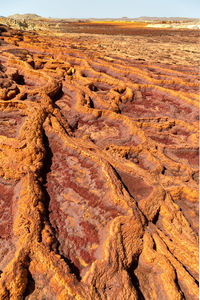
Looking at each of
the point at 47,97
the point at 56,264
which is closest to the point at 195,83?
the point at 47,97

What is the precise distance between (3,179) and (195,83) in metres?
9.84

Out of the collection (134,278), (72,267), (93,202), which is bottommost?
(134,278)

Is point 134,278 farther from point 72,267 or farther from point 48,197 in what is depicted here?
point 48,197

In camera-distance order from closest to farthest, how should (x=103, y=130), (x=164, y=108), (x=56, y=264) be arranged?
(x=56, y=264)
(x=103, y=130)
(x=164, y=108)

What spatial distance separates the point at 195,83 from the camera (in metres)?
9.34

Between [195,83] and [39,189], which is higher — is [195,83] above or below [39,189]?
above

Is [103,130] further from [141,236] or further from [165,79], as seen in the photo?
[165,79]

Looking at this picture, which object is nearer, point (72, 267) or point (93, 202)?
point (72, 267)

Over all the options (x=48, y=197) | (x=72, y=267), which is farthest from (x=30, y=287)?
(x=48, y=197)

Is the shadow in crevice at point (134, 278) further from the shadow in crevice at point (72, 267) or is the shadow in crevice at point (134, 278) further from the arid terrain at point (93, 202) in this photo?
the shadow in crevice at point (72, 267)

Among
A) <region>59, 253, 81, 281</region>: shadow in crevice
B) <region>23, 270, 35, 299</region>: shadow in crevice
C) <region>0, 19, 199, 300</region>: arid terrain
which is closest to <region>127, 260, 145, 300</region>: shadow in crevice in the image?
<region>0, 19, 199, 300</region>: arid terrain

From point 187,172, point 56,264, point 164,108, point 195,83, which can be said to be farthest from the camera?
point 195,83

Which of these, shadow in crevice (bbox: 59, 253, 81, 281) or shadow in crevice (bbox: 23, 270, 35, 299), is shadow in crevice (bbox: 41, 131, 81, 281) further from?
shadow in crevice (bbox: 23, 270, 35, 299)

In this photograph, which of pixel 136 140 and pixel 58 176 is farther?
pixel 136 140
